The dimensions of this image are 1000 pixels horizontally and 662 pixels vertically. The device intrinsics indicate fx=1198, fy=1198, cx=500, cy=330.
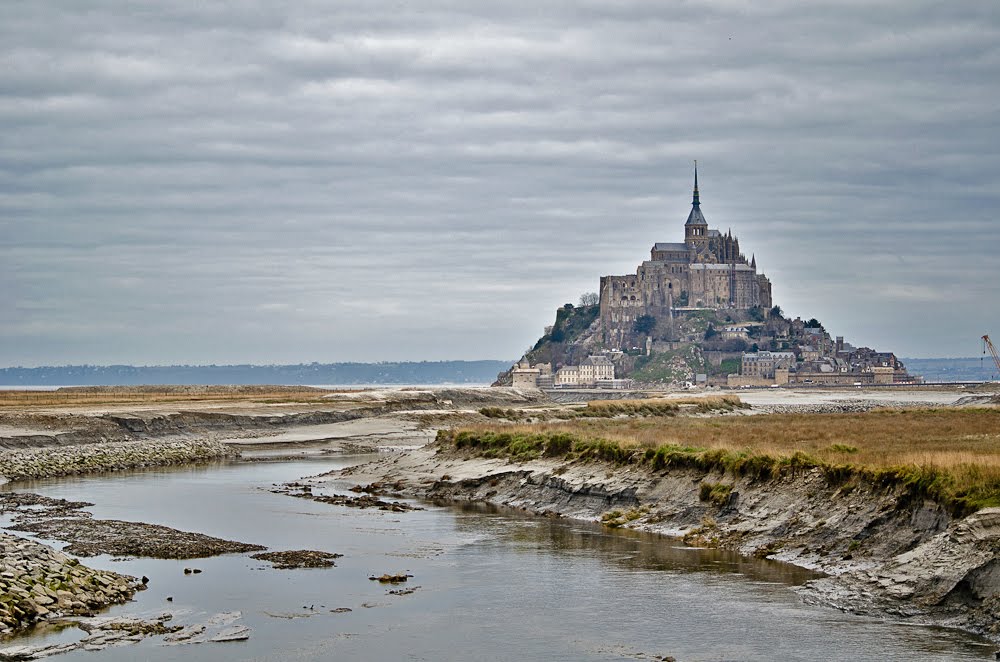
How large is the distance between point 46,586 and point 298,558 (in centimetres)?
647

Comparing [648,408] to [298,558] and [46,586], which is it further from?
[46,586]

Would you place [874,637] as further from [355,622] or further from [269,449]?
[269,449]

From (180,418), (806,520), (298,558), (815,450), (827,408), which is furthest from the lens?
(827,408)

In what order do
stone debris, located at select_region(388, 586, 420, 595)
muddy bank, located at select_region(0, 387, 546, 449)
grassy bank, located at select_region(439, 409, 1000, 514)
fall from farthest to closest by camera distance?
muddy bank, located at select_region(0, 387, 546, 449) → grassy bank, located at select_region(439, 409, 1000, 514) → stone debris, located at select_region(388, 586, 420, 595)

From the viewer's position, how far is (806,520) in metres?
25.3

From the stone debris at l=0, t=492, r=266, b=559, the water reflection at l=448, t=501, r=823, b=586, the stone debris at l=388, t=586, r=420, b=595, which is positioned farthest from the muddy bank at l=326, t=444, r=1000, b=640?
the stone debris at l=0, t=492, r=266, b=559

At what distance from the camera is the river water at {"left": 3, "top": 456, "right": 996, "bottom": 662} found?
17.5 meters

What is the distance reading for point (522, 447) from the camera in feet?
131

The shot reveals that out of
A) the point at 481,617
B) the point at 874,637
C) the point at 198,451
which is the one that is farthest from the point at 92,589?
the point at 198,451

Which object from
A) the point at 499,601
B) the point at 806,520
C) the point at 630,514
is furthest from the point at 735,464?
the point at 499,601

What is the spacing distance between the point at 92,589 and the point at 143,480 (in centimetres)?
2336

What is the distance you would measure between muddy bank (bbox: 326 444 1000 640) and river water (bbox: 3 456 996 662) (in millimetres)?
802

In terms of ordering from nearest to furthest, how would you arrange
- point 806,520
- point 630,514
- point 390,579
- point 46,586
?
point 46,586 → point 390,579 → point 806,520 → point 630,514

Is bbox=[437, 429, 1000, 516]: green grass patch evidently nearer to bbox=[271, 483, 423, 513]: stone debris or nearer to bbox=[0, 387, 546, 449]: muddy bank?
bbox=[271, 483, 423, 513]: stone debris
